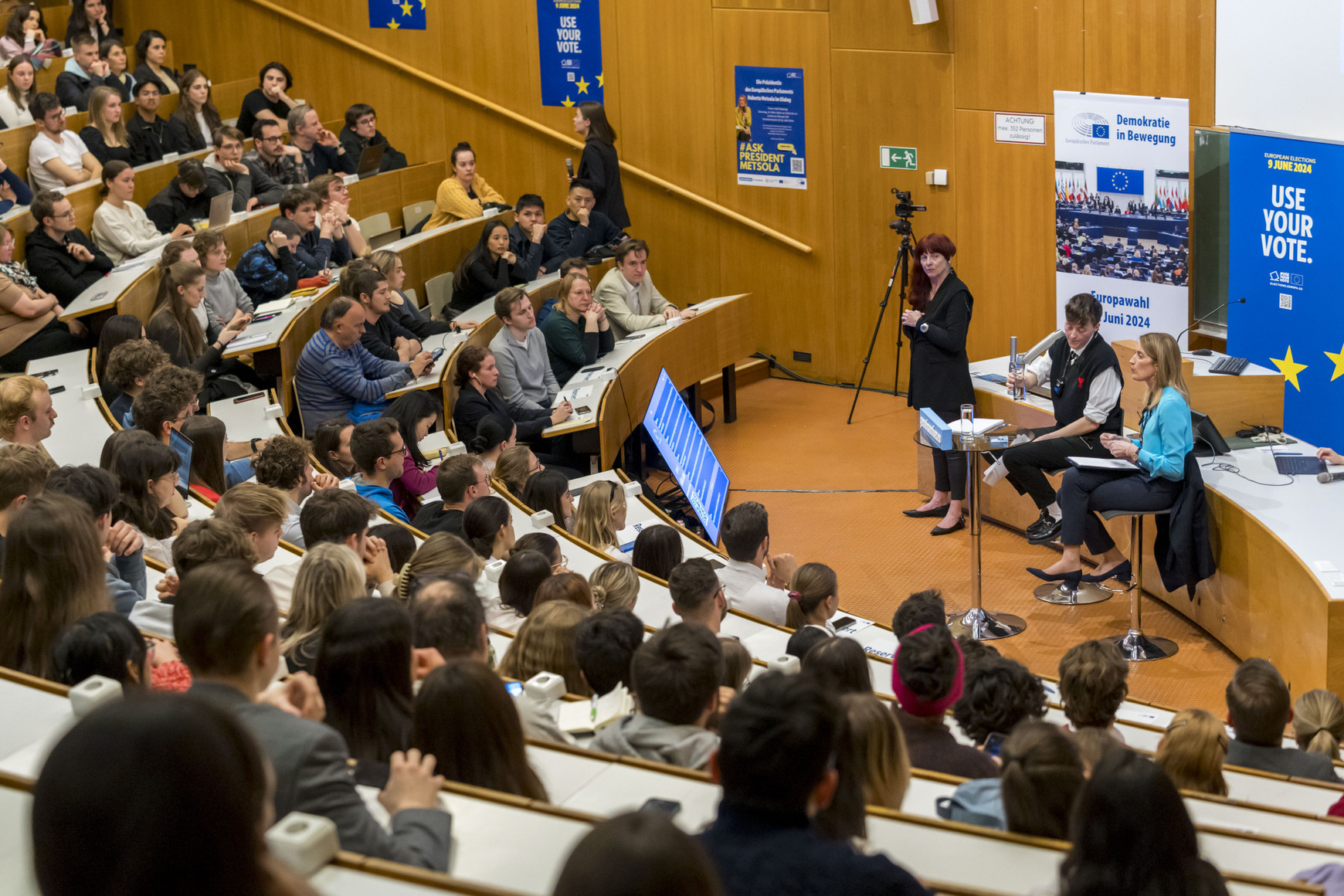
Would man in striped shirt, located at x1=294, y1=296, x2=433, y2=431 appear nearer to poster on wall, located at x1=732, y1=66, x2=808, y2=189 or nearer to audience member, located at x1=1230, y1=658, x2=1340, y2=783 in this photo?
poster on wall, located at x1=732, y1=66, x2=808, y2=189

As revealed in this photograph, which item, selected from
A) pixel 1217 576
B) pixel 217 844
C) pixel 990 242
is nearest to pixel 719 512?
pixel 1217 576

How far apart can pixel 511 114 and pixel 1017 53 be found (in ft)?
12.8

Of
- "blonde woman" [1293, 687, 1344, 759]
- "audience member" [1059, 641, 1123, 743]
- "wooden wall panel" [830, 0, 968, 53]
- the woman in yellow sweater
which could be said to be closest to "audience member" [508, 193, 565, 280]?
the woman in yellow sweater

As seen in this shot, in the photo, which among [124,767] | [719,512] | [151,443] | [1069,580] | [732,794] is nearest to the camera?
[124,767]

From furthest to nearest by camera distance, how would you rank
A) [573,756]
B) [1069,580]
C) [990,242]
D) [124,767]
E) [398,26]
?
[398,26]
[990,242]
[1069,580]
[573,756]
[124,767]

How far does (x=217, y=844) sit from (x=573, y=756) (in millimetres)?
1342

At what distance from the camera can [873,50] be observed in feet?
28.3

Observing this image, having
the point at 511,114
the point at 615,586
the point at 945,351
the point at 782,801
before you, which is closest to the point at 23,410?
the point at 615,586

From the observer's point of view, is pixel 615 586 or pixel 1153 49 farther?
pixel 1153 49

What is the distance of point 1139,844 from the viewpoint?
1.66 m

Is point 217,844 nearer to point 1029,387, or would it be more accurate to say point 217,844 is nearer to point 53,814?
point 53,814

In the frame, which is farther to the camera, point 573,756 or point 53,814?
point 573,756

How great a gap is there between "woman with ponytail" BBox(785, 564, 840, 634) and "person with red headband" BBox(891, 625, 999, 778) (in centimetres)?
143

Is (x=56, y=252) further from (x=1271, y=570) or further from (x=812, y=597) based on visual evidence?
(x=1271, y=570)
